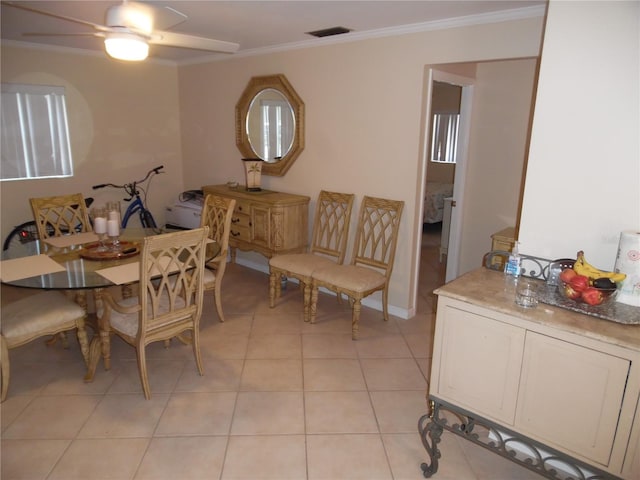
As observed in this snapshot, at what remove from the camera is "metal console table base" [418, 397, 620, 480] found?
66.3 inches

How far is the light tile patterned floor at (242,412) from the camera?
2078 millimetres

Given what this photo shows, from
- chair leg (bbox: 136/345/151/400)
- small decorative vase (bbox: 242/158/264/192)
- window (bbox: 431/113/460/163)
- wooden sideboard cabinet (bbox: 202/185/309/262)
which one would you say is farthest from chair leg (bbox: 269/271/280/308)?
window (bbox: 431/113/460/163)

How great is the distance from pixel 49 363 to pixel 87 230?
1.13m

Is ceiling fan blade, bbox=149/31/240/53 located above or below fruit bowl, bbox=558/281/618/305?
above

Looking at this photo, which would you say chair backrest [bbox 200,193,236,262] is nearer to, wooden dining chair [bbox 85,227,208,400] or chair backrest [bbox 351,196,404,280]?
wooden dining chair [bbox 85,227,208,400]

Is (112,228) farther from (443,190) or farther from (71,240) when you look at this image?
(443,190)

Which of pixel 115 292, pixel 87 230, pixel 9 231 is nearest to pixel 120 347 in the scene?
pixel 115 292

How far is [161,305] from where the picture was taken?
280 cm

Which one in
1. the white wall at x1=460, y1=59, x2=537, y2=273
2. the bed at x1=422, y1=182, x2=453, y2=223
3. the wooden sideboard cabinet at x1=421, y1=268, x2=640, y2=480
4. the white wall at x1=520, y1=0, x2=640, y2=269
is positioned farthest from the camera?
the bed at x1=422, y1=182, x2=453, y2=223

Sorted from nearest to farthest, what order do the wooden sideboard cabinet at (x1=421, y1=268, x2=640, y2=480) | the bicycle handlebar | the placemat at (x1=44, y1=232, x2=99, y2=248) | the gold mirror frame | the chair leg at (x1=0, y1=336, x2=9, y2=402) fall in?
the wooden sideboard cabinet at (x1=421, y1=268, x2=640, y2=480)
the chair leg at (x1=0, y1=336, x2=9, y2=402)
the placemat at (x1=44, y1=232, x2=99, y2=248)
the gold mirror frame
the bicycle handlebar

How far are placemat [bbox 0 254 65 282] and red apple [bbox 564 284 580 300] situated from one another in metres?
2.64

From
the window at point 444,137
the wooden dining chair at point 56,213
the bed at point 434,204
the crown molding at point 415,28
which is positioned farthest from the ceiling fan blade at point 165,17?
the window at point 444,137

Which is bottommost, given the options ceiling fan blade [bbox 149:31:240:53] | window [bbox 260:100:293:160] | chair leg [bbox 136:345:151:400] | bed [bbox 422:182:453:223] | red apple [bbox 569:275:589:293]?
chair leg [bbox 136:345:151:400]

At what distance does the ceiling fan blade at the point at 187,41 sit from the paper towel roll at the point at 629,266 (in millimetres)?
2372
